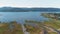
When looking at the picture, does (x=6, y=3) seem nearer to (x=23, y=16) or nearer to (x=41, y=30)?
(x=23, y=16)

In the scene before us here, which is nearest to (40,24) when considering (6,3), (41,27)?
(41,27)

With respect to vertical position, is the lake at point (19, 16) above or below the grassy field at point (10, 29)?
above

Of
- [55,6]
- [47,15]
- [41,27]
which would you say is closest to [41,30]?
[41,27]

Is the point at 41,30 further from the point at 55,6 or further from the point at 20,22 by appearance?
the point at 55,6

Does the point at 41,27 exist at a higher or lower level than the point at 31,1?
lower

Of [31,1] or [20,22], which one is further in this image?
[31,1]

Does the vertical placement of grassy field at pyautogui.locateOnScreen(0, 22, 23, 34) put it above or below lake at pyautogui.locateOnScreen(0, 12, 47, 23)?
below
